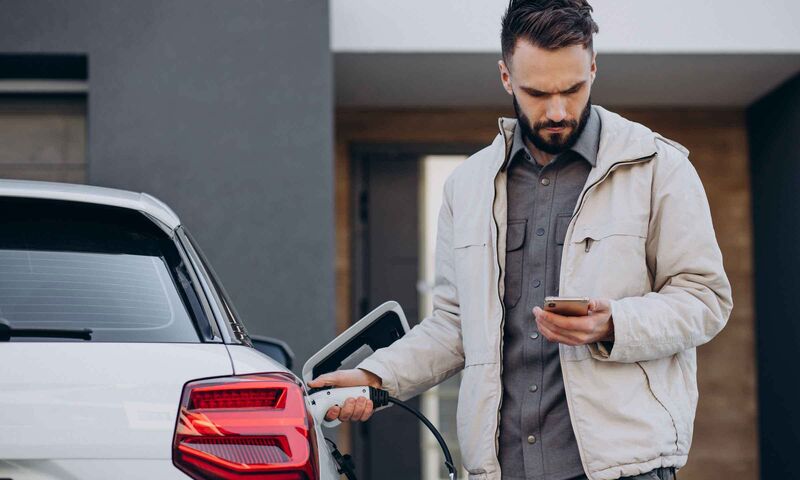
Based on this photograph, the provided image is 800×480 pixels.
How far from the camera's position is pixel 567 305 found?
257 cm

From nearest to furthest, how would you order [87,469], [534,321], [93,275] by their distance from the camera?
[87,469], [93,275], [534,321]

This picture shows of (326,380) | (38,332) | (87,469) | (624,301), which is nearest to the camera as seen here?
(87,469)

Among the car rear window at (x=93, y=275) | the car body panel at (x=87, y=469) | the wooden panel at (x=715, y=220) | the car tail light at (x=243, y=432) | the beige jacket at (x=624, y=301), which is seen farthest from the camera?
the wooden panel at (x=715, y=220)

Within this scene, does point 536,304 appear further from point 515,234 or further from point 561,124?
point 561,124

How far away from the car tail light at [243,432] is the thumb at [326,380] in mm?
729

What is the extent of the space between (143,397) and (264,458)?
27 centimetres

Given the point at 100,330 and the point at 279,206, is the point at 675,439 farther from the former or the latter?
the point at 279,206

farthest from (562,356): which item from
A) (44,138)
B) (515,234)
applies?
(44,138)

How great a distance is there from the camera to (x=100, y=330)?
2.33m

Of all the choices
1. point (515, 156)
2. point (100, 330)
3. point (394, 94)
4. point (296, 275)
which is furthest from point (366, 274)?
point (100, 330)

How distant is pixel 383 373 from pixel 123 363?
3.48 ft

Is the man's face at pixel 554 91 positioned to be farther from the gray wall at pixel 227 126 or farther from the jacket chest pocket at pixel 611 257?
the gray wall at pixel 227 126

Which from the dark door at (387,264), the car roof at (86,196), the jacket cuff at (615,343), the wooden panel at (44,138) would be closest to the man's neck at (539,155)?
the jacket cuff at (615,343)

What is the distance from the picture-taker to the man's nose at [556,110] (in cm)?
291
